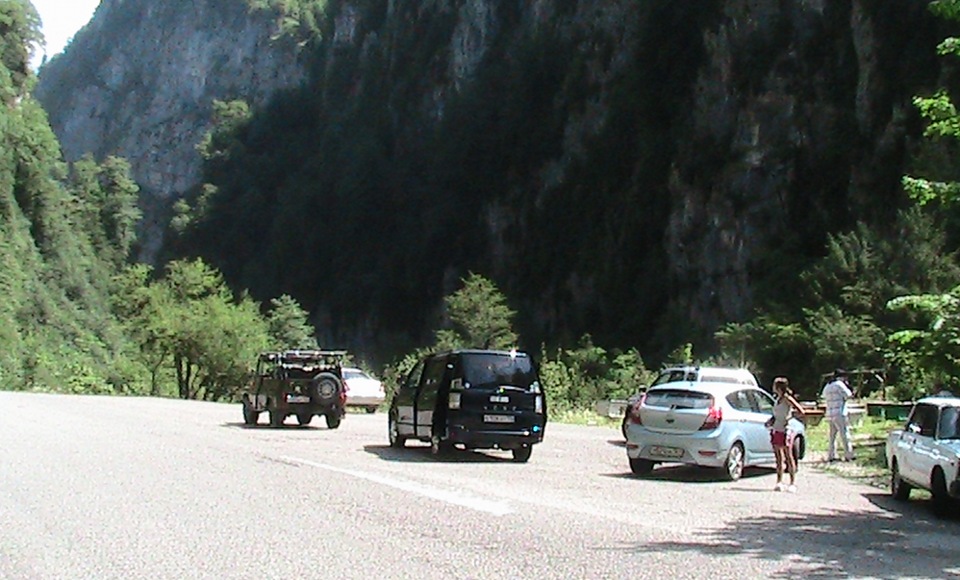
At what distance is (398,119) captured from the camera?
138 metres

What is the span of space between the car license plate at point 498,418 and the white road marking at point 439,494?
10.2 ft

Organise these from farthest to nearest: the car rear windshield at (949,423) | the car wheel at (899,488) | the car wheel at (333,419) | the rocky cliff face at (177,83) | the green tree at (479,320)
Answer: the rocky cliff face at (177,83), the green tree at (479,320), the car wheel at (333,419), the car wheel at (899,488), the car rear windshield at (949,423)

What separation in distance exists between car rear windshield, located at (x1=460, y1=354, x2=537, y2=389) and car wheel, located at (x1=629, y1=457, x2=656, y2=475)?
259cm

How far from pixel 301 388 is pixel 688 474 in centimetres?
1164

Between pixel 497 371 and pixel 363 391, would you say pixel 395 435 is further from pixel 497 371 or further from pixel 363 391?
pixel 363 391

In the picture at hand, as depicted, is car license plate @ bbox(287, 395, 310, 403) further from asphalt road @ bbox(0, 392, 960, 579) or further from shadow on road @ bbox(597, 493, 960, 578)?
shadow on road @ bbox(597, 493, 960, 578)

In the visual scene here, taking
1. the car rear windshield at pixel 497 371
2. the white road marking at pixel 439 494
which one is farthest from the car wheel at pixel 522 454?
the white road marking at pixel 439 494

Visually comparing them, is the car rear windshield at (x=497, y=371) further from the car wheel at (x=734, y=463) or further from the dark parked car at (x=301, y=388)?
the dark parked car at (x=301, y=388)

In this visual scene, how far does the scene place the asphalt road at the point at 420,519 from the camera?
962cm

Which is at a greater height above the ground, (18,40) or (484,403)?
(18,40)

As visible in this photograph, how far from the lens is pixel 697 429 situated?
59.6 feet

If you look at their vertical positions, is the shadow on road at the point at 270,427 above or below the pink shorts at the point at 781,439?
below

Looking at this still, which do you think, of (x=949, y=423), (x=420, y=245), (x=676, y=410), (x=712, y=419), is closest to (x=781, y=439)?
(x=712, y=419)

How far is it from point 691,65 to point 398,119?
49.8m
